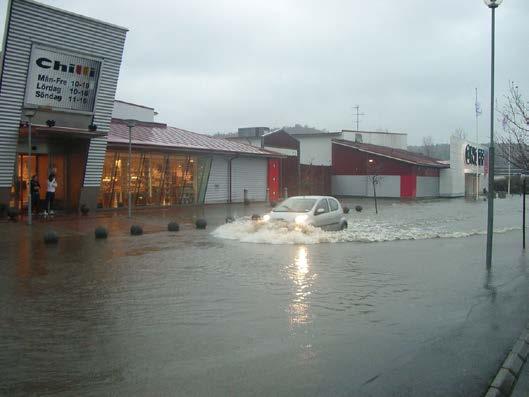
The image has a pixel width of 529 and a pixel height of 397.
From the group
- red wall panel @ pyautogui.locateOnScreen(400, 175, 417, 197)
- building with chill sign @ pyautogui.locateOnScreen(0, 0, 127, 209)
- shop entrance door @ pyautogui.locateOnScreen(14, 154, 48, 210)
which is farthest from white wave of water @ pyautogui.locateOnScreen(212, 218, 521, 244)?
red wall panel @ pyautogui.locateOnScreen(400, 175, 417, 197)

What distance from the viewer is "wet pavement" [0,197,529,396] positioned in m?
5.34

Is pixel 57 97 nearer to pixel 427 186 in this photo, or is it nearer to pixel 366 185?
pixel 366 185

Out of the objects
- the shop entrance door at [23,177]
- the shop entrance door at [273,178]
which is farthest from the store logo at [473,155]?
the shop entrance door at [23,177]

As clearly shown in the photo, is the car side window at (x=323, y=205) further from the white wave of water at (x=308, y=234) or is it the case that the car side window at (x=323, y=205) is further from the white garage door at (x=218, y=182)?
the white garage door at (x=218, y=182)

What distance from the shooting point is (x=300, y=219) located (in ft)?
55.7

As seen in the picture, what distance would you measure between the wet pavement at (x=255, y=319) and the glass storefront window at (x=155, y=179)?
11203 millimetres

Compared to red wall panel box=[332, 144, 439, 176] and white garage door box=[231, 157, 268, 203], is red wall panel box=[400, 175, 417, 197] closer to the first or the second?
red wall panel box=[332, 144, 439, 176]

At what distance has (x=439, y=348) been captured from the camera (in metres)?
6.35

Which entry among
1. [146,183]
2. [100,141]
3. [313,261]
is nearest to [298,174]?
[146,183]

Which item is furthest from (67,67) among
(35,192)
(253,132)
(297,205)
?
(253,132)

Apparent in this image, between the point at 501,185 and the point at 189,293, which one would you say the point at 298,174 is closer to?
the point at 189,293

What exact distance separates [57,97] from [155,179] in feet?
27.4

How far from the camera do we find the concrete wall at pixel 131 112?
35.8m

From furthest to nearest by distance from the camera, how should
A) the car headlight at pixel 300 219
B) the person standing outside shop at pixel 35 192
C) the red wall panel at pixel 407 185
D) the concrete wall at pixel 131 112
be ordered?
the red wall panel at pixel 407 185 < the concrete wall at pixel 131 112 < the person standing outside shop at pixel 35 192 < the car headlight at pixel 300 219
